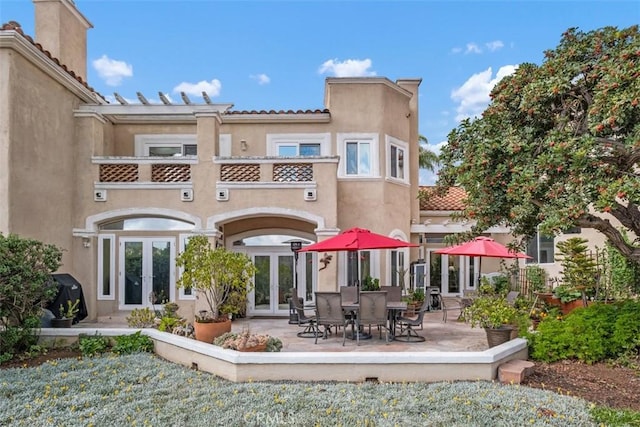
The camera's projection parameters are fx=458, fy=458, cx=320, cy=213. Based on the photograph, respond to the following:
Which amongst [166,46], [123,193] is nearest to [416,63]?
[166,46]

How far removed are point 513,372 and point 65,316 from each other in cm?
1060

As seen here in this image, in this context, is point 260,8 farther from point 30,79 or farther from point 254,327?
point 254,327

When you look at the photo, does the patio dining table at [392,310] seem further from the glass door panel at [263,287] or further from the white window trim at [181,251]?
the white window trim at [181,251]

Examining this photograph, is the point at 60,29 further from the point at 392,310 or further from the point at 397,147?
the point at 392,310

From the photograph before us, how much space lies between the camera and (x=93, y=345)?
9906 mm

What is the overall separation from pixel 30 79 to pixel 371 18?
1052 centimetres

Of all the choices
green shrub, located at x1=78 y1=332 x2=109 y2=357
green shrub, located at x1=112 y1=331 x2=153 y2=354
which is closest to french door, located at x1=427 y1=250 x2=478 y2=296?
green shrub, located at x1=112 y1=331 x2=153 y2=354

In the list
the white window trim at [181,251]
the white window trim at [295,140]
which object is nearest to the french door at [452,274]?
the white window trim at [295,140]

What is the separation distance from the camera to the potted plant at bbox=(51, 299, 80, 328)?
11.3 m

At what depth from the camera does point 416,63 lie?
782 inches

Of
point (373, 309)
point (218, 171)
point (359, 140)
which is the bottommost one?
point (373, 309)

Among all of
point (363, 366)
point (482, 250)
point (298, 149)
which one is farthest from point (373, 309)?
point (298, 149)

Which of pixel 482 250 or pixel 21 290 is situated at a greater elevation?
pixel 482 250

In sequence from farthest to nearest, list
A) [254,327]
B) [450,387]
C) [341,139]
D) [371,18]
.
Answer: [341,139] < [371,18] < [254,327] < [450,387]
